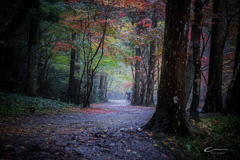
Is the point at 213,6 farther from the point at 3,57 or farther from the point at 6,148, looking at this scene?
the point at 3,57

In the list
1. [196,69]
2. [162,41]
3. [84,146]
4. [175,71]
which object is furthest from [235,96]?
[84,146]

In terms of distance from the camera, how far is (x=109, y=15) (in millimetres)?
8617

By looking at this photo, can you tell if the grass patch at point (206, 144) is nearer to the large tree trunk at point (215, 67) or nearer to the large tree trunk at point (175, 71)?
the large tree trunk at point (175, 71)

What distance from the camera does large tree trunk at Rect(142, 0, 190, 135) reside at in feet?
12.3

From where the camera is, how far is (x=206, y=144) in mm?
3824

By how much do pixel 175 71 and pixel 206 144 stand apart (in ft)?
7.42

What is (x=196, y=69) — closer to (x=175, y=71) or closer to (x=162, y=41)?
(x=175, y=71)

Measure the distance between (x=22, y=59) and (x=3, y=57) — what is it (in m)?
1.68

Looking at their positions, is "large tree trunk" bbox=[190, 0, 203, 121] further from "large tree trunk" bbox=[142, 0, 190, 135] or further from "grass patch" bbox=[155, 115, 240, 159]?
"large tree trunk" bbox=[142, 0, 190, 135]

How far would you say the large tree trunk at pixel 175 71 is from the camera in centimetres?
376

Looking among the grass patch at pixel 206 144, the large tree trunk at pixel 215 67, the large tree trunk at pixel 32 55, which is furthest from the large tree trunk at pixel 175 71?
the large tree trunk at pixel 32 55

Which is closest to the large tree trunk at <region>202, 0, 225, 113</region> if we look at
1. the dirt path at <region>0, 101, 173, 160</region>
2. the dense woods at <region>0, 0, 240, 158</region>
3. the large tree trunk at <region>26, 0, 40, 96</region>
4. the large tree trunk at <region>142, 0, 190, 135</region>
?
the dense woods at <region>0, 0, 240, 158</region>

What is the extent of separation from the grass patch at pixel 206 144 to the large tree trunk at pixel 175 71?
332 millimetres

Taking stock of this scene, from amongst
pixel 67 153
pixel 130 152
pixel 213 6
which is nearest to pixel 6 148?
pixel 67 153
